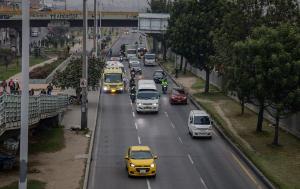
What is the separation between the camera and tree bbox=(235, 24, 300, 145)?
3778 cm

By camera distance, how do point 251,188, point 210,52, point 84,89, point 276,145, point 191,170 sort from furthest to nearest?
1. point 210,52
2. point 84,89
3. point 276,145
4. point 191,170
5. point 251,188

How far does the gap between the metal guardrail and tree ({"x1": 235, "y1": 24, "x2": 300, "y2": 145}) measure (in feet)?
43.5

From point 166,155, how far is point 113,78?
31105 millimetres

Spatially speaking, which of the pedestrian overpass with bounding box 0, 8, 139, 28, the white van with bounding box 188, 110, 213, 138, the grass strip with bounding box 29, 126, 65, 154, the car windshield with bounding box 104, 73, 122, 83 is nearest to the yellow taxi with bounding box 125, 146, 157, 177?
the grass strip with bounding box 29, 126, 65, 154

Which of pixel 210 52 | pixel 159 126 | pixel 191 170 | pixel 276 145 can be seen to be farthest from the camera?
pixel 210 52

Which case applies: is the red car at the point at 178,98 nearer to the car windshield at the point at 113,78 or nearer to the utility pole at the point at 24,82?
the car windshield at the point at 113,78

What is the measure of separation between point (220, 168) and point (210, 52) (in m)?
32.3

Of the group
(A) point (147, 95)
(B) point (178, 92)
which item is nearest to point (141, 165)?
(A) point (147, 95)

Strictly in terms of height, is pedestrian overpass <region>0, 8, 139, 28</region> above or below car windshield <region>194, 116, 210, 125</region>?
above

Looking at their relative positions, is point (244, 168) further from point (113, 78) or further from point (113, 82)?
point (113, 82)

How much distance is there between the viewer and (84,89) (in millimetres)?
45719

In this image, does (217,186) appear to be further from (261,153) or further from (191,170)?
(261,153)

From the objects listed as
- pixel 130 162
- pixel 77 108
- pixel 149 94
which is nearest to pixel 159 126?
pixel 149 94

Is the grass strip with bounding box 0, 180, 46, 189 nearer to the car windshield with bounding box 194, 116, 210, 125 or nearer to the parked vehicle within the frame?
the parked vehicle
